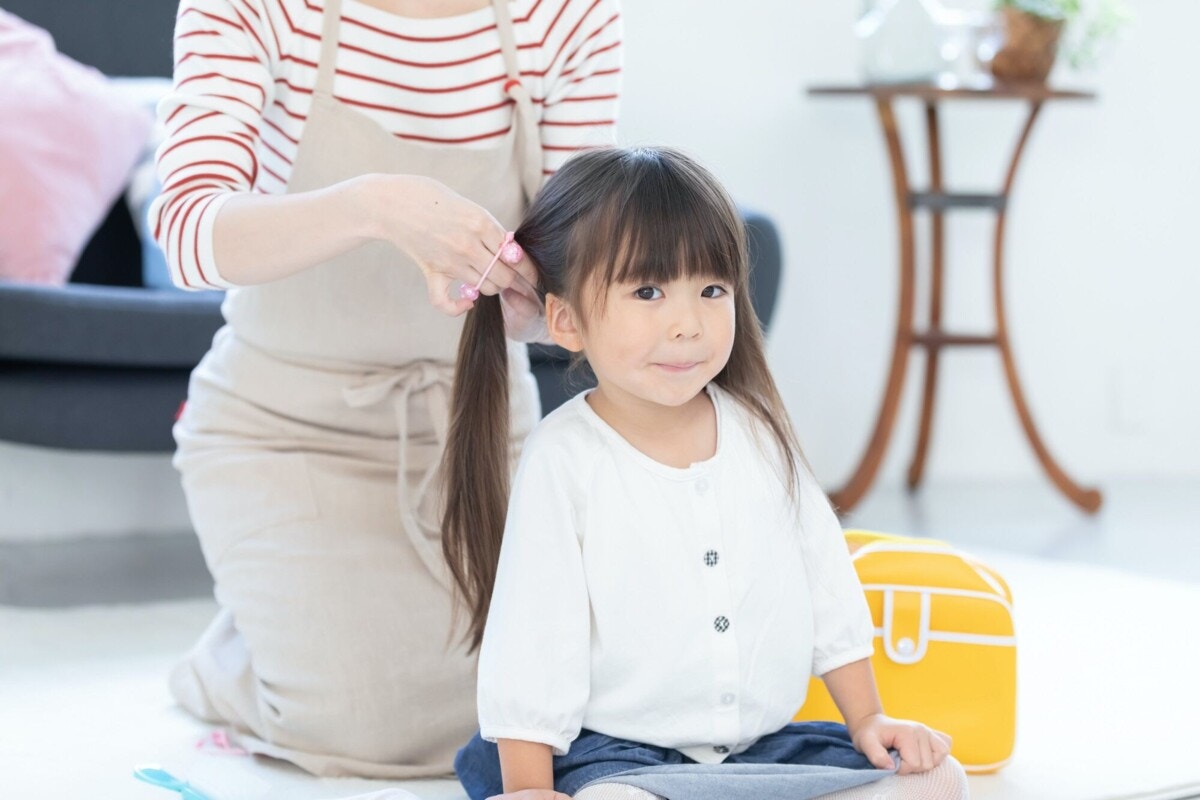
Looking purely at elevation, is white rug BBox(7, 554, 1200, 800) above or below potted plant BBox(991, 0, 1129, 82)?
below

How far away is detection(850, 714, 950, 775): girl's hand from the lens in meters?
1.08

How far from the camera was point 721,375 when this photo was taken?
1233mm

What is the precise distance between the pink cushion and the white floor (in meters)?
0.55

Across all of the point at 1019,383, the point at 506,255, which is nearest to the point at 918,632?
the point at 506,255

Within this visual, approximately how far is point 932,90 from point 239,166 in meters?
1.79

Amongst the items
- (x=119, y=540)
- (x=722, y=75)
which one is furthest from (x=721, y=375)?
(x=722, y=75)

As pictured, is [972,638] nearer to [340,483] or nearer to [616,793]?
[616,793]

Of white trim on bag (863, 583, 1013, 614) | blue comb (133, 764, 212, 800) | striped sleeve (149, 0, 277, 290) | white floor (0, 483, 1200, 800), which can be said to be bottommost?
white floor (0, 483, 1200, 800)

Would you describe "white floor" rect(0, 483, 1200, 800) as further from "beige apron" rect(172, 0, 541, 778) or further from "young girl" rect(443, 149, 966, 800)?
"young girl" rect(443, 149, 966, 800)

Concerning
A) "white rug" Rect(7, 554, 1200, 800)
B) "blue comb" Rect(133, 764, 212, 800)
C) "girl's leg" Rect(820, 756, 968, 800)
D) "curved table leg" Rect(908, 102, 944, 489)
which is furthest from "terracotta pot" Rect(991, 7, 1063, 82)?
"blue comb" Rect(133, 764, 212, 800)

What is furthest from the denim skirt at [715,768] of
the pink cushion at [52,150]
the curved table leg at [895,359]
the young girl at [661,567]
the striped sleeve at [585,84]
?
the curved table leg at [895,359]

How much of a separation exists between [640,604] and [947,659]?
0.39m

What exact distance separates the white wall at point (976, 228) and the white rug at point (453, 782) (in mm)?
1081

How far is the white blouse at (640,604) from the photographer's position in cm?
108
